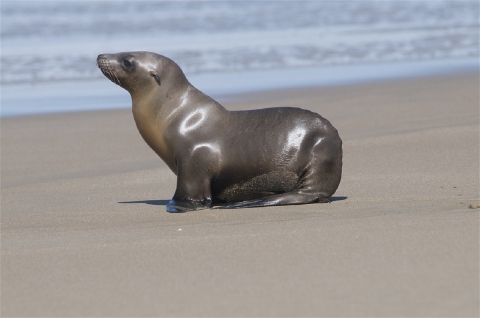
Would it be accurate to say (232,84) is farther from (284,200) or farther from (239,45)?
(284,200)

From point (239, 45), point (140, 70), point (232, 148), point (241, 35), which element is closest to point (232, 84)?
point (239, 45)

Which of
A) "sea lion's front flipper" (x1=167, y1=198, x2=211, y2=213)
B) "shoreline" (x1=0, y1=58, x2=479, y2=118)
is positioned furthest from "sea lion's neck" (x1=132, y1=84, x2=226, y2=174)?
"shoreline" (x1=0, y1=58, x2=479, y2=118)

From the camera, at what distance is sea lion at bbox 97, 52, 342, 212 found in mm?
5898

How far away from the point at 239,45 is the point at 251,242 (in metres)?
15.2

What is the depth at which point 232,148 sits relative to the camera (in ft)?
19.7

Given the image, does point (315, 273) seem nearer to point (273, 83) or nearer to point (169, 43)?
point (273, 83)

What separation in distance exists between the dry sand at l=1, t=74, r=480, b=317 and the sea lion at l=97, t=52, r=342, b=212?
28 centimetres

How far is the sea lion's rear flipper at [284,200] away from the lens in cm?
574

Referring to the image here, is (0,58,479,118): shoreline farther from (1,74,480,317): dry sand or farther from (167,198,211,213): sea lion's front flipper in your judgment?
(167,198,211,213): sea lion's front flipper

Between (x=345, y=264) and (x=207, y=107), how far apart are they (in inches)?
107

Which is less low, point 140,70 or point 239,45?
point 239,45

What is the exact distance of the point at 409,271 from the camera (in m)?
3.55

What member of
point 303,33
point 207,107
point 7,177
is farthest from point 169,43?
point 207,107

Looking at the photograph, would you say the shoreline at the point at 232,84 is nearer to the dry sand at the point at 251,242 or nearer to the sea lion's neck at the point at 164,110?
the dry sand at the point at 251,242
